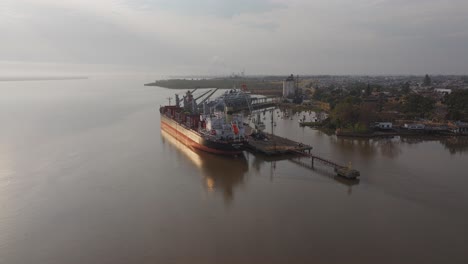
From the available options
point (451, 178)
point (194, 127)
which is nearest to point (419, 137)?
point (451, 178)

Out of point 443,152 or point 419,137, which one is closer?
point 443,152

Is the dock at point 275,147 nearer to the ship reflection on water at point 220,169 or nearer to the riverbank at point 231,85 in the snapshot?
the ship reflection on water at point 220,169

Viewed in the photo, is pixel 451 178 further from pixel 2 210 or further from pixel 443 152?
pixel 2 210

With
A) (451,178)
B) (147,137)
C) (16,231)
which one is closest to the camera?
(16,231)

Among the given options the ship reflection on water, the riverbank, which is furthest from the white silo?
the ship reflection on water

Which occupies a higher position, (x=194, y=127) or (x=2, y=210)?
(x=194, y=127)

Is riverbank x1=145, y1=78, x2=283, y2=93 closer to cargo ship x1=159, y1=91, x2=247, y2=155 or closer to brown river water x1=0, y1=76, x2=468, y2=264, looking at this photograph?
cargo ship x1=159, y1=91, x2=247, y2=155

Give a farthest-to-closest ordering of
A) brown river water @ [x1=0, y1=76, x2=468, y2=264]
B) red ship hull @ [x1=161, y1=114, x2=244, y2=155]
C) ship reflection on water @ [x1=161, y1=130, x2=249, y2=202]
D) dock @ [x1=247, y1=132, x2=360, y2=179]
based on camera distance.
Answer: red ship hull @ [x1=161, y1=114, x2=244, y2=155]
dock @ [x1=247, y1=132, x2=360, y2=179]
ship reflection on water @ [x1=161, y1=130, x2=249, y2=202]
brown river water @ [x1=0, y1=76, x2=468, y2=264]
